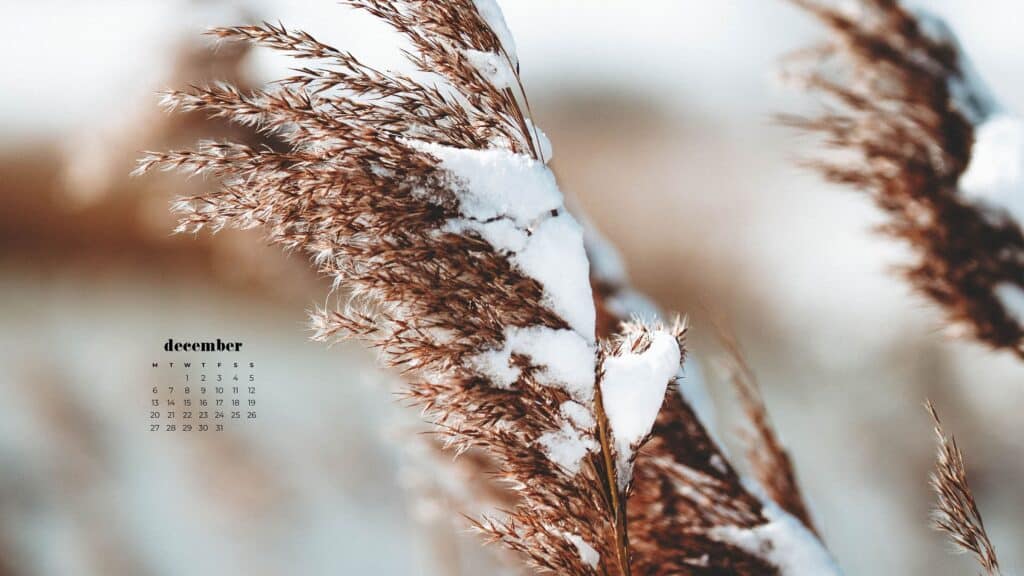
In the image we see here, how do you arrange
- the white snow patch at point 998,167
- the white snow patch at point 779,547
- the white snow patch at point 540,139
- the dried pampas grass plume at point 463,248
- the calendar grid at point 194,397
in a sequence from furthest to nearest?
1. the calendar grid at point 194,397
2. the white snow patch at point 998,167
3. the white snow patch at point 779,547
4. the white snow patch at point 540,139
5. the dried pampas grass plume at point 463,248

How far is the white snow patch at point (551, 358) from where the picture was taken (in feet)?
3.36

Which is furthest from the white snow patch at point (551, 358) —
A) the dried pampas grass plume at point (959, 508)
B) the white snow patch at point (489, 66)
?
the dried pampas grass plume at point (959, 508)

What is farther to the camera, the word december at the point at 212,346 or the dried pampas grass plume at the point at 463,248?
the word december at the point at 212,346

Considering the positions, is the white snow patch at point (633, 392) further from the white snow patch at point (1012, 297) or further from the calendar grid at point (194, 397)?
the calendar grid at point (194, 397)

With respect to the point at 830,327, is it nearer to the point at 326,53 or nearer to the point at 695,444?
the point at 695,444

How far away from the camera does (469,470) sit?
1.58 meters

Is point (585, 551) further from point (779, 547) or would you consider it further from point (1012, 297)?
point (1012, 297)

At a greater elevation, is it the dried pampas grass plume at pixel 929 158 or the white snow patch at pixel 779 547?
the dried pampas grass plume at pixel 929 158

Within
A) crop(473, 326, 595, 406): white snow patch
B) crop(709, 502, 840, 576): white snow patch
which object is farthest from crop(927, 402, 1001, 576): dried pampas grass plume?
crop(473, 326, 595, 406): white snow patch

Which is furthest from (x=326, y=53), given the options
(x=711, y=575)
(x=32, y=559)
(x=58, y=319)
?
(x=58, y=319)

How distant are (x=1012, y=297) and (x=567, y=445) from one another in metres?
1.21

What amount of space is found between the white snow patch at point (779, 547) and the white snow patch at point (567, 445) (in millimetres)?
471

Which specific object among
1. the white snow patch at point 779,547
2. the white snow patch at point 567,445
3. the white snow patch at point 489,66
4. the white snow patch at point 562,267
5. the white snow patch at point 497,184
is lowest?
the white snow patch at point 779,547

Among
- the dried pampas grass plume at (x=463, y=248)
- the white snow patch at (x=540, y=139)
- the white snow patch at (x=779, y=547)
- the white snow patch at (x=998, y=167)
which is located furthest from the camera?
the white snow patch at (x=998, y=167)
